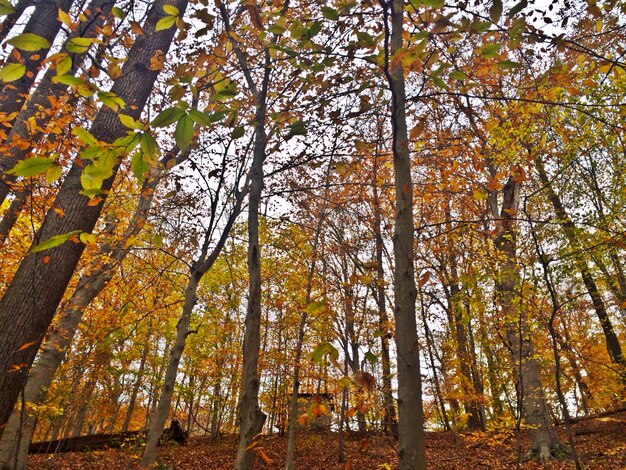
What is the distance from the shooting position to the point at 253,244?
320 cm

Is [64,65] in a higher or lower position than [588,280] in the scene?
lower

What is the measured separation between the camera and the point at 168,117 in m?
0.95

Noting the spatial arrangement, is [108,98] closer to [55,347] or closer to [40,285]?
[40,285]

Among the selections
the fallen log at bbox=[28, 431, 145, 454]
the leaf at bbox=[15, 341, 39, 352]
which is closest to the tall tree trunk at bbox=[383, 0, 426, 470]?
the leaf at bbox=[15, 341, 39, 352]

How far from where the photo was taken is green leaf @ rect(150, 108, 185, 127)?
0.94 meters

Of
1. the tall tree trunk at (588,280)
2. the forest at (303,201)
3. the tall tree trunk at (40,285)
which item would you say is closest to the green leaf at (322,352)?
the forest at (303,201)

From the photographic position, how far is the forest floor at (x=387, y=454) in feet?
27.1

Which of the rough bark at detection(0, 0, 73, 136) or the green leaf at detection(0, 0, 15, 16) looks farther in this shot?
the rough bark at detection(0, 0, 73, 136)

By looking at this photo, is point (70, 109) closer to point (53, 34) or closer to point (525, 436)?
point (53, 34)

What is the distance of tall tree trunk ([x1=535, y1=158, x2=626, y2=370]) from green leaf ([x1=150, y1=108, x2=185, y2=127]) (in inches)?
307

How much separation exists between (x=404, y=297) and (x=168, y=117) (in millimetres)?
1329

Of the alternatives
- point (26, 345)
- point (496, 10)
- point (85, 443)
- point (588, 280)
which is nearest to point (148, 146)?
point (496, 10)

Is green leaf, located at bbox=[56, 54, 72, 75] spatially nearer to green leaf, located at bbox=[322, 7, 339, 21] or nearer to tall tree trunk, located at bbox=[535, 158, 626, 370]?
green leaf, located at bbox=[322, 7, 339, 21]

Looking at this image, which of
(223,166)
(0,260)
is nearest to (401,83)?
(223,166)
